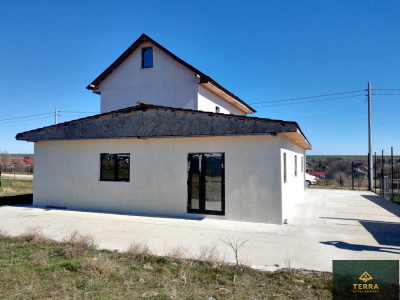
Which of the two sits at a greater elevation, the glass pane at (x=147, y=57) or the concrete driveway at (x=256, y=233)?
the glass pane at (x=147, y=57)

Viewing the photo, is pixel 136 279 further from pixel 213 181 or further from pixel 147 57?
pixel 147 57

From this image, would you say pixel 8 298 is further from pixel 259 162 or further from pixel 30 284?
pixel 259 162

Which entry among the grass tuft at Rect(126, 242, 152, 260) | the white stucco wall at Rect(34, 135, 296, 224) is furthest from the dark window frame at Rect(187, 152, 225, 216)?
the grass tuft at Rect(126, 242, 152, 260)

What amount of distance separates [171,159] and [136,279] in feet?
20.7

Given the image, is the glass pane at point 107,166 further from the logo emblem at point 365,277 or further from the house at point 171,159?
the logo emblem at point 365,277

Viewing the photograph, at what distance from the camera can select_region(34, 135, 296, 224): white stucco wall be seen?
9430 mm

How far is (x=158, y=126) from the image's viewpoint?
1071 cm

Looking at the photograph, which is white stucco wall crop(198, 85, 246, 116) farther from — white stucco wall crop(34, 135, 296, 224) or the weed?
the weed

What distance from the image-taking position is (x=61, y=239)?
7.35m

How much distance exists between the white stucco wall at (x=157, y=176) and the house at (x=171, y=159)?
0.03 metres

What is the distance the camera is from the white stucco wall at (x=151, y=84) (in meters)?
14.8

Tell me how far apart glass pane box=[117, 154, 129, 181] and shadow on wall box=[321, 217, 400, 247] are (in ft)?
28.4

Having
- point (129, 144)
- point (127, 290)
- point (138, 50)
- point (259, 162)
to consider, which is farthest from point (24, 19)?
point (127, 290)

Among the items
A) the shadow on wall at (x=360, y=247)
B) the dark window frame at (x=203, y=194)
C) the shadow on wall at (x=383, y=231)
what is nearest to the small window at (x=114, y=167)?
the dark window frame at (x=203, y=194)
